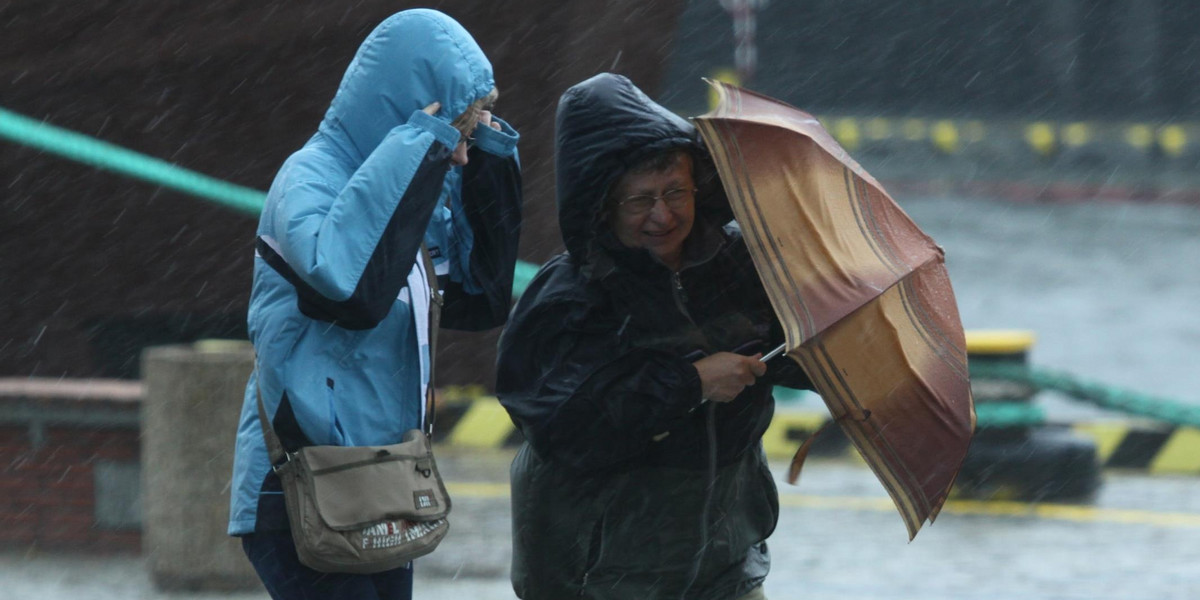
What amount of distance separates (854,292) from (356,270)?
2.82 feet

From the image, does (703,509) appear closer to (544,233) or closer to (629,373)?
(629,373)

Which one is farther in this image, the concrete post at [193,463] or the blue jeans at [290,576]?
the concrete post at [193,463]

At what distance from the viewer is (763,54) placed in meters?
25.8

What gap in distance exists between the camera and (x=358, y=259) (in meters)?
2.77

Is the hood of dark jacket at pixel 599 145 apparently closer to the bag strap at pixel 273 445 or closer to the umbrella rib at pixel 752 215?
the umbrella rib at pixel 752 215

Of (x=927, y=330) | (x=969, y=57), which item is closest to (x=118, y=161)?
(x=927, y=330)

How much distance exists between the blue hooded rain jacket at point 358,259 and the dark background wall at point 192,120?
4610 mm

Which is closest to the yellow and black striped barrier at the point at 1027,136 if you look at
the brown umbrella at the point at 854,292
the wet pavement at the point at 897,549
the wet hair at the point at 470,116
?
the wet pavement at the point at 897,549

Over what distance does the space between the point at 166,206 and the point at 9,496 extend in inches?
79.4

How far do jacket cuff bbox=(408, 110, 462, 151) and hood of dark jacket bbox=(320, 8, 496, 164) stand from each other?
5 cm

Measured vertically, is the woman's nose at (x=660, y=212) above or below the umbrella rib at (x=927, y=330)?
above

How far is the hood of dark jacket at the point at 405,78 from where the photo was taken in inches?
114

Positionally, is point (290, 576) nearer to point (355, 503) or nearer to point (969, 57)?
point (355, 503)

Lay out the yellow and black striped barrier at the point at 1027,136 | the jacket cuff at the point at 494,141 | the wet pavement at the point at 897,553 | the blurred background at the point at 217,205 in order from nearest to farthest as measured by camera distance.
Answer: the jacket cuff at the point at 494,141 → the wet pavement at the point at 897,553 → the blurred background at the point at 217,205 → the yellow and black striped barrier at the point at 1027,136
